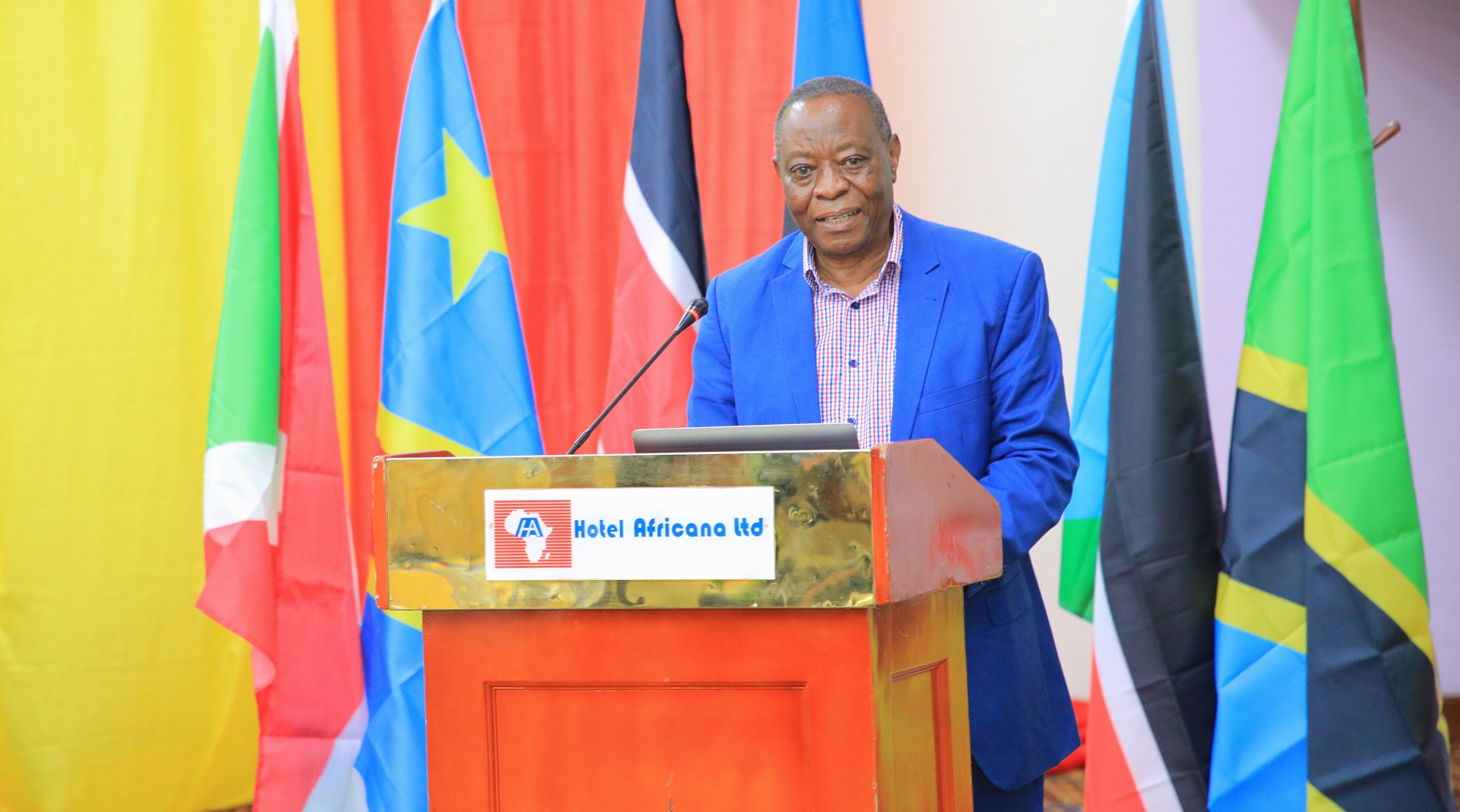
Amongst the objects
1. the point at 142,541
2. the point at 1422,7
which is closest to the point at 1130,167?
the point at 1422,7

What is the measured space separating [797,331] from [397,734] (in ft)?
5.48

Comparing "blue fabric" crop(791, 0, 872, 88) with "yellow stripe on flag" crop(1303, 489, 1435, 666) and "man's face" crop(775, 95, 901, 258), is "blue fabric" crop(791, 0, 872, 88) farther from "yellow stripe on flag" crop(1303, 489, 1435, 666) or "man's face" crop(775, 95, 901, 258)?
"yellow stripe on flag" crop(1303, 489, 1435, 666)

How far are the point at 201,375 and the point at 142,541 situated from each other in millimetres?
488

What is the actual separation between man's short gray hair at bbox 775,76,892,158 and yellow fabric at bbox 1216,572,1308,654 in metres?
1.32

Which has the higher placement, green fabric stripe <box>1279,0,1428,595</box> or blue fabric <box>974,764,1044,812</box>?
green fabric stripe <box>1279,0,1428,595</box>

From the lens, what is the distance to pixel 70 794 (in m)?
3.30

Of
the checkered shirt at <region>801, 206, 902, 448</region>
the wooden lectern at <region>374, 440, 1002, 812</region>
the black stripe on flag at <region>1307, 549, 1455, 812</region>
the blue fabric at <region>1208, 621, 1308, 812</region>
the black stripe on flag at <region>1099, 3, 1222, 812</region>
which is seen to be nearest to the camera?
the wooden lectern at <region>374, 440, 1002, 812</region>

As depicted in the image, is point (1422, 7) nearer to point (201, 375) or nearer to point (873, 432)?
point (873, 432)

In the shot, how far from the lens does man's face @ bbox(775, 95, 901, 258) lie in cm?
164

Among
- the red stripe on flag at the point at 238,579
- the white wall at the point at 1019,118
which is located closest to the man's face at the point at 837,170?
the red stripe on flag at the point at 238,579

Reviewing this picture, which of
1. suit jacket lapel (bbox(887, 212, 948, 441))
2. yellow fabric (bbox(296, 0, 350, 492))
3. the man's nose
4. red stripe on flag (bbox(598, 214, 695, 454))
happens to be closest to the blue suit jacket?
suit jacket lapel (bbox(887, 212, 948, 441))

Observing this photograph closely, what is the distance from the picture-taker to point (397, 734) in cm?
282

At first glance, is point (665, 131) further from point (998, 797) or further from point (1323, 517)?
point (998, 797)

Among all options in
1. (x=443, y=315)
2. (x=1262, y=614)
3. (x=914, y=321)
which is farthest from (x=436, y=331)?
(x=1262, y=614)
